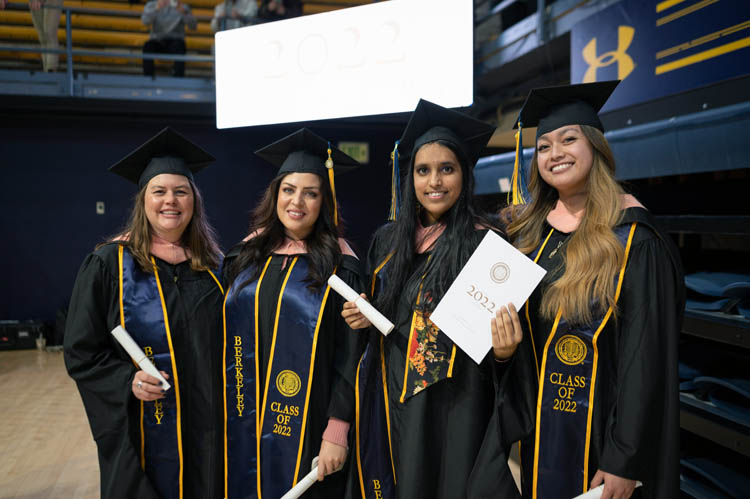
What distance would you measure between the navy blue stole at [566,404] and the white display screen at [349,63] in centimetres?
226

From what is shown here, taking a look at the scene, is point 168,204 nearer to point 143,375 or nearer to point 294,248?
point 294,248

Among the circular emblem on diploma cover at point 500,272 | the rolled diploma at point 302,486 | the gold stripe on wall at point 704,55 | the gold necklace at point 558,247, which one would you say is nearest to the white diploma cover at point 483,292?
the circular emblem on diploma cover at point 500,272

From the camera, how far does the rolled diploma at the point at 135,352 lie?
1.64 m

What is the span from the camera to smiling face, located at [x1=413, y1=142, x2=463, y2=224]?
5.43 feet

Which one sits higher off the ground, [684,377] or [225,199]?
[225,199]

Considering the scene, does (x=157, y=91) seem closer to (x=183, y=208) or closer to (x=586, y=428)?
(x=183, y=208)

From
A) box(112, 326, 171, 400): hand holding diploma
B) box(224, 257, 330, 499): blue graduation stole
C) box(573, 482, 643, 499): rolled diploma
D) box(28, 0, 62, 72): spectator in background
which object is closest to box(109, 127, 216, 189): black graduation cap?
box(224, 257, 330, 499): blue graduation stole

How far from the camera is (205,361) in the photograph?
1.85 meters

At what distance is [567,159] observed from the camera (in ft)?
5.17

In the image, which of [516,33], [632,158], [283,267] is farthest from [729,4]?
[516,33]

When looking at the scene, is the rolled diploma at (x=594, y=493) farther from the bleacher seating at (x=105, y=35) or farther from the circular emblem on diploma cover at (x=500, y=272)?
the bleacher seating at (x=105, y=35)

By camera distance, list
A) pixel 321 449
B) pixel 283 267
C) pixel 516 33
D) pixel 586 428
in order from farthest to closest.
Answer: pixel 516 33, pixel 283 267, pixel 321 449, pixel 586 428

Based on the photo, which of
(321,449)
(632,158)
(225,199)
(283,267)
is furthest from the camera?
(225,199)

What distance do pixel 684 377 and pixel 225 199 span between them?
6.50 metres
